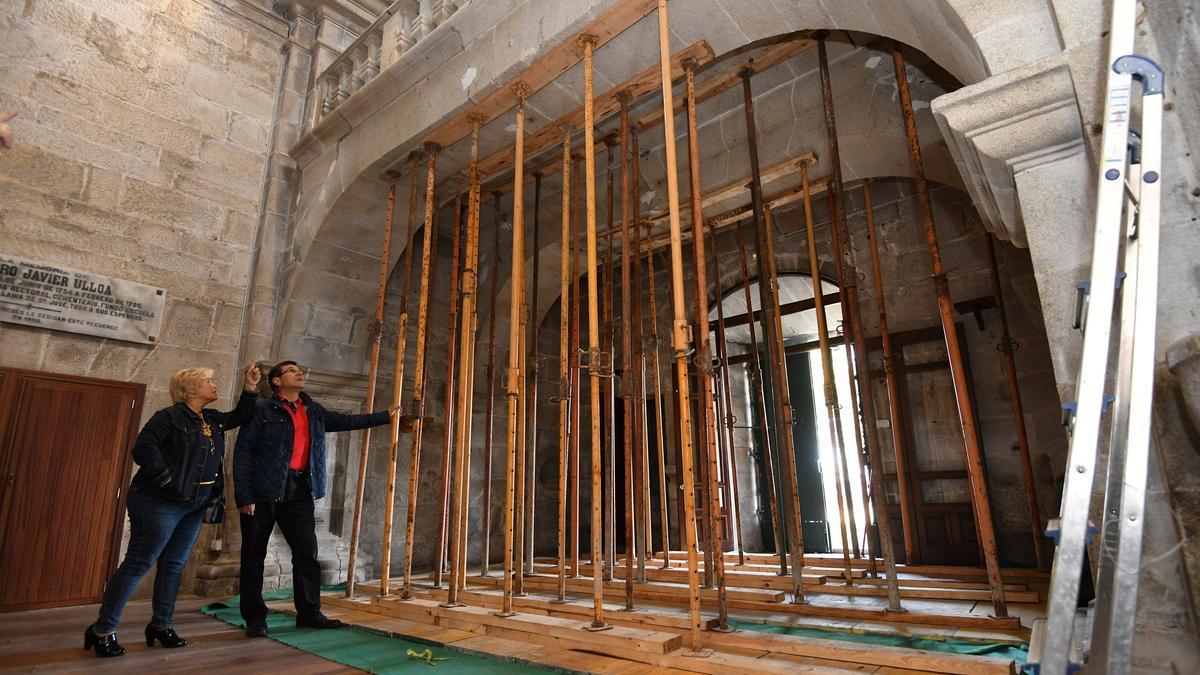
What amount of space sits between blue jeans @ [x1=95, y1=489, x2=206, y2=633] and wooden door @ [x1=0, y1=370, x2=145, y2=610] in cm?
174

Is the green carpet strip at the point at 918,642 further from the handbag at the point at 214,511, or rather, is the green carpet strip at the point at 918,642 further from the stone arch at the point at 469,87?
the handbag at the point at 214,511

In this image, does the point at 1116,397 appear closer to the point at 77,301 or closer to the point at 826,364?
the point at 826,364

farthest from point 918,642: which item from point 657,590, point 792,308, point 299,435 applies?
point 792,308

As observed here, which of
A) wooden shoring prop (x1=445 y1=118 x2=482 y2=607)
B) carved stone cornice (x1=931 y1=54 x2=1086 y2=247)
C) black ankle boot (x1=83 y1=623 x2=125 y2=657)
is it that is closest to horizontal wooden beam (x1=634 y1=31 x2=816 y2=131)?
wooden shoring prop (x1=445 y1=118 x2=482 y2=607)

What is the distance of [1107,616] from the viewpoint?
1.08 metres

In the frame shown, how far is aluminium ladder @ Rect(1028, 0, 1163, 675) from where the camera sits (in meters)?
1.02

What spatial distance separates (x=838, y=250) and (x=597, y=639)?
93.0 inches

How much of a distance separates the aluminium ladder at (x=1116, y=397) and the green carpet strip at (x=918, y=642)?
1110 mm

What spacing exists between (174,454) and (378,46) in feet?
11.5

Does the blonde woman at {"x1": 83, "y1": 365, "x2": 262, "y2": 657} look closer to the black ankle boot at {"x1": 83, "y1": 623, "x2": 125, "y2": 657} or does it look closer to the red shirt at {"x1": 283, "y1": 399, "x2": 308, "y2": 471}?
the black ankle boot at {"x1": 83, "y1": 623, "x2": 125, "y2": 657}

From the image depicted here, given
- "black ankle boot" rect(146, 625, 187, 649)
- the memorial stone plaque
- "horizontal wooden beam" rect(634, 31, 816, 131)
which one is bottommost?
"black ankle boot" rect(146, 625, 187, 649)

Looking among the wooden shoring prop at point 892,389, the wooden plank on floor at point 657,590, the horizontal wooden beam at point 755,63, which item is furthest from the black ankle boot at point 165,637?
the horizontal wooden beam at point 755,63

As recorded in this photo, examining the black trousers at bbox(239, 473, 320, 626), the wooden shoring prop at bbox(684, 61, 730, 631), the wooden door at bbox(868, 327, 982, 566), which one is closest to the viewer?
the wooden shoring prop at bbox(684, 61, 730, 631)

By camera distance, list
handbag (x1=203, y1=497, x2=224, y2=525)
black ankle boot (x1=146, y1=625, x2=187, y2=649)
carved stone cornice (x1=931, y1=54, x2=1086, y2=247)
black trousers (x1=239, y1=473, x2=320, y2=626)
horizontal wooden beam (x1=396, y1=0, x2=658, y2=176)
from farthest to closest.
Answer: horizontal wooden beam (x1=396, y1=0, x2=658, y2=176) → black trousers (x1=239, y1=473, x2=320, y2=626) → handbag (x1=203, y1=497, x2=224, y2=525) → black ankle boot (x1=146, y1=625, x2=187, y2=649) → carved stone cornice (x1=931, y1=54, x2=1086, y2=247)
